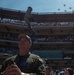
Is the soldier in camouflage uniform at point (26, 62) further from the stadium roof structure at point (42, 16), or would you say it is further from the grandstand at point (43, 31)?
the stadium roof structure at point (42, 16)

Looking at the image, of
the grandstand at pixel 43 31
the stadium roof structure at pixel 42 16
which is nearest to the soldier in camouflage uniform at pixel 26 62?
the grandstand at pixel 43 31

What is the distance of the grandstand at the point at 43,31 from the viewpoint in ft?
115

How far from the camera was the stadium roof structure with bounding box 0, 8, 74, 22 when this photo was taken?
129ft

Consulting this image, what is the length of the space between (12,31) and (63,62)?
1119 centimetres

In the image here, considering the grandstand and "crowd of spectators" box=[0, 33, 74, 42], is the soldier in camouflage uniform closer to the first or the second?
the grandstand

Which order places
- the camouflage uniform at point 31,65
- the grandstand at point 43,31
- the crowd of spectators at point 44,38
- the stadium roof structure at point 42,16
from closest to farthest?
the camouflage uniform at point 31,65 < the grandstand at point 43,31 < the crowd of spectators at point 44,38 < the stadium roof structure at point 42,16

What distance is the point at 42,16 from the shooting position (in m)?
39.9

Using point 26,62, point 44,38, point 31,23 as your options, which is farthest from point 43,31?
point 26,62

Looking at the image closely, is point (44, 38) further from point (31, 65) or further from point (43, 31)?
point (31, 65)

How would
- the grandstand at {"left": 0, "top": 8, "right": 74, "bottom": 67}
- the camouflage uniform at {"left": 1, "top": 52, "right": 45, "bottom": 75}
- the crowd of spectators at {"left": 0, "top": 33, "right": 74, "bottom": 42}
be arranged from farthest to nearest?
1. the crowd of spectators at {"left": 0, "top": 33, "right": 74, "bottom": 42}
2. the grandstand at {"left": 0, "top": 8, "right": 74, "bottom": 67}
3. the camouflage uniform at {"left": 1, "top": 52, "right": 45, "bottom": 75}

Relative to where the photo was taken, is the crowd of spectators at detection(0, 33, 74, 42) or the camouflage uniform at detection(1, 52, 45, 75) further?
the crowd of spectators at detection(0, 33, 74, 42)

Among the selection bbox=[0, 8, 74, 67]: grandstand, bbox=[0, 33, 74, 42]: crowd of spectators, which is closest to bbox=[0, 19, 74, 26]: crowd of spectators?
bbox=[0, 8, 74, 67]: grandstand

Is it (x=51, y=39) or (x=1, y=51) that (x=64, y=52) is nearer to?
(x=51, y=39)

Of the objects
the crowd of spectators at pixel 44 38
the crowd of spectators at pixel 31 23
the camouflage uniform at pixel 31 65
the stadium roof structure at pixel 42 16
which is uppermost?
the camouflage uniform at pixel 31 65
